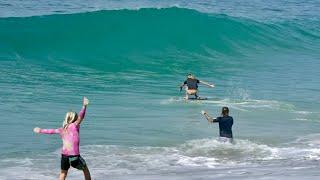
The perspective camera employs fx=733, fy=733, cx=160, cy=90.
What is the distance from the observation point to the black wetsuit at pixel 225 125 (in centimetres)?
1395

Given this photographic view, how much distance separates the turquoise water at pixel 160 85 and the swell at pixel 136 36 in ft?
0.24

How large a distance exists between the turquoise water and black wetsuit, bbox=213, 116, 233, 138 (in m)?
0.24

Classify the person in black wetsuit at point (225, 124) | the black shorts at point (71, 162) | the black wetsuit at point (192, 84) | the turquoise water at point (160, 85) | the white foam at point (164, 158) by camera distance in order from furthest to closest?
1. the black wetsuit at point (192, 84)
2. the person in black wetsuit at point (225, 124)
3. the turquoise water at point (160, 85)
4. the white foam at point (164, 158)
5. the black shorts at point (71, 162)

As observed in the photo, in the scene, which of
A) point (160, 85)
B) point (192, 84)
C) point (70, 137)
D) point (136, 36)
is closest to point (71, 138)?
point (70, 137)

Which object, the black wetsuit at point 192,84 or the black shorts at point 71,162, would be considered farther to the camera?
the black wetsuit at point 192,84

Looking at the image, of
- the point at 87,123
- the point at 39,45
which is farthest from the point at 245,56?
the point at 87,123

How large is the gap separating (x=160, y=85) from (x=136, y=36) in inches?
482

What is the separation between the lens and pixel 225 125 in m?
14.0

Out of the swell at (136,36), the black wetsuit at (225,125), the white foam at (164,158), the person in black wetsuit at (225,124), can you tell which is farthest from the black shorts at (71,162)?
the swell at (136,36)

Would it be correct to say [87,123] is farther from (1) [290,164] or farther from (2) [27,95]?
(1) [290,164]

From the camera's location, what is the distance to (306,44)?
3969cm

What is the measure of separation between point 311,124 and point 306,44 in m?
23.2

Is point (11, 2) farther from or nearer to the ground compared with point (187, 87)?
farther from the ground

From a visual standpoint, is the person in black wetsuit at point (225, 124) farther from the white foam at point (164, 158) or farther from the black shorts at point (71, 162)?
the black shorts at point (71, 162)
